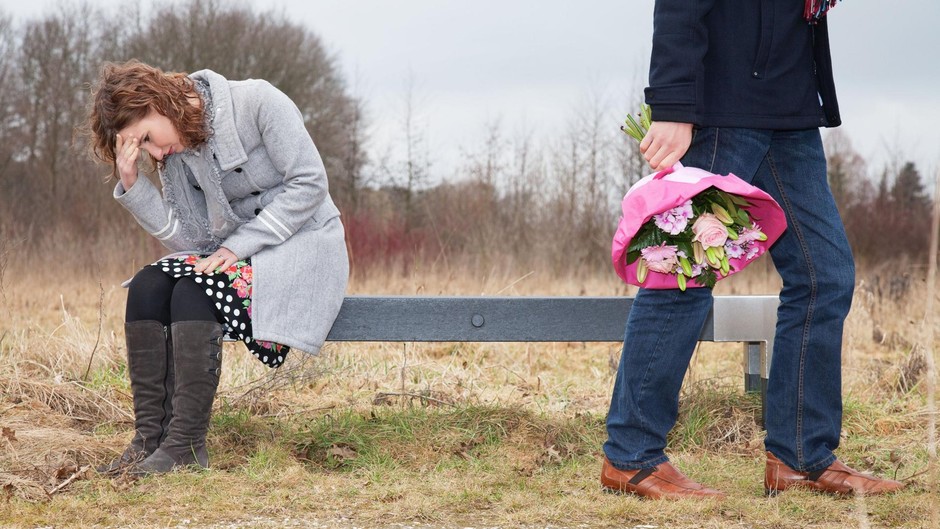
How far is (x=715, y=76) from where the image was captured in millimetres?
2490

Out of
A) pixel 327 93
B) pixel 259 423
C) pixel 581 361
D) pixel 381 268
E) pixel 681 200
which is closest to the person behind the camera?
pixel 681 200

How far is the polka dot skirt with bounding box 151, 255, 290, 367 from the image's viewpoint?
2963mm

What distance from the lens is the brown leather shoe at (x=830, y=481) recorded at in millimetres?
2596

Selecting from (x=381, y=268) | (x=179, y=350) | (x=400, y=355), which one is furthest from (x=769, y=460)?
(x=381, y=268)

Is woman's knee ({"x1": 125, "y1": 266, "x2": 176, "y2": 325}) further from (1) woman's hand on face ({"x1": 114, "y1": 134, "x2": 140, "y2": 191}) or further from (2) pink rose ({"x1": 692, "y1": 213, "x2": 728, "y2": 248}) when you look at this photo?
(2) pink rose ({"x1": 692, "y1": 213, "x2": 728, "y2": 248})

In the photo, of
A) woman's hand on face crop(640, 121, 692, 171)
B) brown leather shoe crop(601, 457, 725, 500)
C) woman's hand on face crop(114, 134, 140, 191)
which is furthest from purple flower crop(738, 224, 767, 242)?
woman's hand on face crop(114, 134, 140, 191)

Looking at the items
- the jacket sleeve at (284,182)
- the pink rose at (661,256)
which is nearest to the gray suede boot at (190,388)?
the jacket sleeve at (284,182)

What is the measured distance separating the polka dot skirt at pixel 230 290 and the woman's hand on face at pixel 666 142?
1.34 m

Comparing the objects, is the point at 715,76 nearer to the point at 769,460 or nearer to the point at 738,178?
the point at 738,178

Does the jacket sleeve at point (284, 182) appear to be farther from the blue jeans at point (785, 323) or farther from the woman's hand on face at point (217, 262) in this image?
the blue jeans at point (785, 323)

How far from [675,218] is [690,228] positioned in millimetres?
59

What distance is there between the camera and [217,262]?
9.78 feet

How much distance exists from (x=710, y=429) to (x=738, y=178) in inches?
52.4

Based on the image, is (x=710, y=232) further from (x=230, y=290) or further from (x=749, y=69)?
(x=230, y=290)
